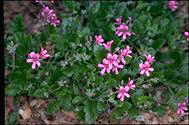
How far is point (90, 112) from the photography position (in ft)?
10.5

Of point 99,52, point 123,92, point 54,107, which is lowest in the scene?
point 54,107

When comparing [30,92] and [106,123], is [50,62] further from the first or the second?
[106,123]

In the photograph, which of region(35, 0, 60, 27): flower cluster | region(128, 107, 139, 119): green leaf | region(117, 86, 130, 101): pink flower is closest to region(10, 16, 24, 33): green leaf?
region(35, 0, 60, 27): flower cluster

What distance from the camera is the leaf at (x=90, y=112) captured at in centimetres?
320

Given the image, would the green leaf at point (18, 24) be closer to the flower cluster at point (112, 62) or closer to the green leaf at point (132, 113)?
the flower cluster at point (112, 62)

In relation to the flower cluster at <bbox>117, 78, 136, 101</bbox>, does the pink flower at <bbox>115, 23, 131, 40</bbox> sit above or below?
above

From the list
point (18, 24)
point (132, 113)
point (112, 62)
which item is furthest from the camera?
point (18, 24)

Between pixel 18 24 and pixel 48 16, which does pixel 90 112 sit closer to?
pixel 48 16

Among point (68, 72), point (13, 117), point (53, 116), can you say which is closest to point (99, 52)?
point (68, 72)

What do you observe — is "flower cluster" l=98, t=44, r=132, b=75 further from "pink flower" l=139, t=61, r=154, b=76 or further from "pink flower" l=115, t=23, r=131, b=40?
"pink flower" l=115, t=23, r=131, b=40

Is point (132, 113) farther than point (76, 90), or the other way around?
point (76, 90)

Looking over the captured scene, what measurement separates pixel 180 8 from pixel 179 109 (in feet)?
7.18

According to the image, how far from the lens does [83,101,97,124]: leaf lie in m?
3.20

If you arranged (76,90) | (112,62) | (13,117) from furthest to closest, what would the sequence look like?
(13,117) < (76,90) < (112,62)
